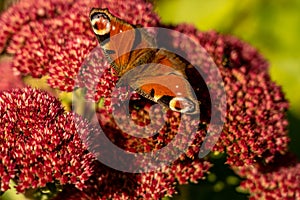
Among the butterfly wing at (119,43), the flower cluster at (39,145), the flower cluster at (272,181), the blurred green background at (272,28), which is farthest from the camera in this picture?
the blurred green background at (272,28)

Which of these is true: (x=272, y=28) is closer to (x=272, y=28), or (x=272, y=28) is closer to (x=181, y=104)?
(x=272, y=28)

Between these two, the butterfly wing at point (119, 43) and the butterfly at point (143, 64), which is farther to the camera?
the butterfly wing at point (119, 43)

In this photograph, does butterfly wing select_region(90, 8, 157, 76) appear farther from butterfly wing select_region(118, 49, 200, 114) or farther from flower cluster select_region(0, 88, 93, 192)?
flower cluster select_region(0, 88, 93, 192)

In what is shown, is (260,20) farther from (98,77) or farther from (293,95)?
(98,77)

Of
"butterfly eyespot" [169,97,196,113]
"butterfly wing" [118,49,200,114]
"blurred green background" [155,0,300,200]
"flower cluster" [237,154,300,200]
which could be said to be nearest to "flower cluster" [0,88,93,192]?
"butterfly wing" [118,49,200,114]

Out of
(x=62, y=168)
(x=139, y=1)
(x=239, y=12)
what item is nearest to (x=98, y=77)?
(x=62, y=168)

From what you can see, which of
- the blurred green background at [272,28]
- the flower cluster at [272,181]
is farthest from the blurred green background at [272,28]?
the flower cluster at [272,181]

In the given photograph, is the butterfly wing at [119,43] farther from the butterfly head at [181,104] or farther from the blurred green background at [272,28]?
the blurred green background at [272,28]

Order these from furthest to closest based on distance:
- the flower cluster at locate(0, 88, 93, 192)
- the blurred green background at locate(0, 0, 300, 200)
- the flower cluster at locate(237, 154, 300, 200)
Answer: the blurred green background at locate(0, 0, 300, 200) → the flower cluster at locate(237, 154, 300, 200) → the flower cluster at locate(0, 88, 93, 192)
